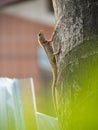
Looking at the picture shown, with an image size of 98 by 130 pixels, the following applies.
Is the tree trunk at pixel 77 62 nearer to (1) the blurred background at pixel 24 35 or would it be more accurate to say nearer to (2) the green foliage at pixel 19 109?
(2) the green foliage at pixel 19 109

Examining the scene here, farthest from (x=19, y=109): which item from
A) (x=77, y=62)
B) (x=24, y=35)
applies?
(x=24, y=35)

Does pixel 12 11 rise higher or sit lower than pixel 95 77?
lower

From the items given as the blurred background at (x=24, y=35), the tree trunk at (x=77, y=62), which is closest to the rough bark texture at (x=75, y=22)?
the tree trunk at (x=77, y=62)

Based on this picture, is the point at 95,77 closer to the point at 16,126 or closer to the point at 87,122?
the point at 87,122

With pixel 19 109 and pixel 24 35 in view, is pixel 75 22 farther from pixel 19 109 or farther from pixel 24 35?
pixel 24 35

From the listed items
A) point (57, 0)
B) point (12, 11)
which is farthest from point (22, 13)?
point (57, 0)

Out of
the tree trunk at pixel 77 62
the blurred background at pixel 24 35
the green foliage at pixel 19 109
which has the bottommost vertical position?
the blurred background at pixel 24 35
